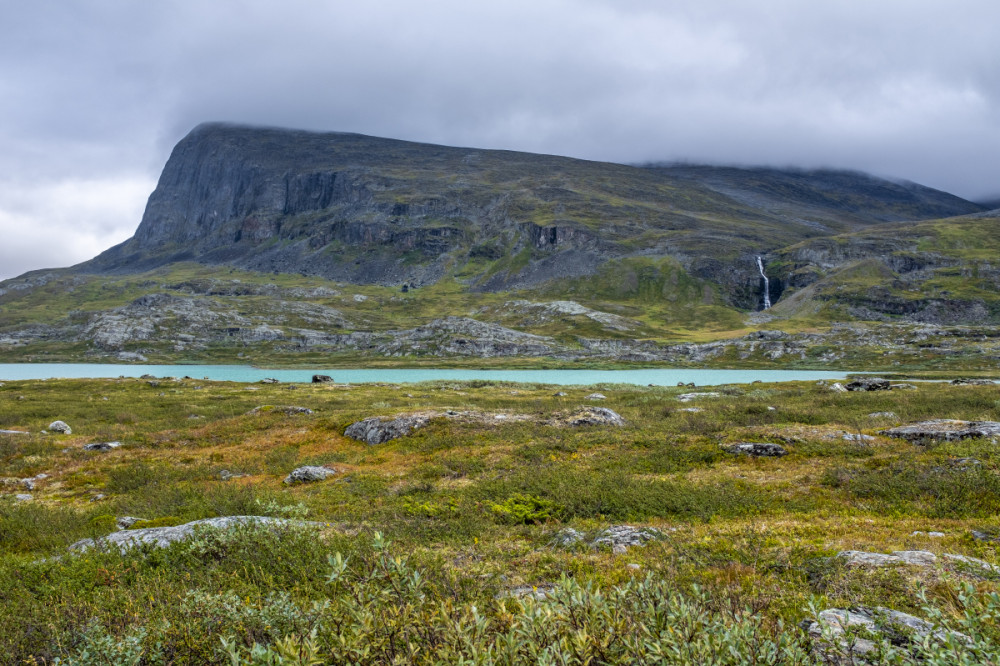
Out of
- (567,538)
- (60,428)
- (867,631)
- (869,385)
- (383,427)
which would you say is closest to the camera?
(867,631)

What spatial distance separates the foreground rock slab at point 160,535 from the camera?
11.0 metres

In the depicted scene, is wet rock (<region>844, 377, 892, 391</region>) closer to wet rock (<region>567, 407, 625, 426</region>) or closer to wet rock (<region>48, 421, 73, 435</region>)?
wet rock (<region>567, 407, 625, 426</region>)

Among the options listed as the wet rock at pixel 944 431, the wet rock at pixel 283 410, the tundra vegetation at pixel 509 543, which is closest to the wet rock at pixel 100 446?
the tundra vegetation at pixel 509 543

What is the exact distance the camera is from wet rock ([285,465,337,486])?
21.4m

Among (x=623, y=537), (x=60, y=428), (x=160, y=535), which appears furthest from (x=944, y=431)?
(x=60, y=428)

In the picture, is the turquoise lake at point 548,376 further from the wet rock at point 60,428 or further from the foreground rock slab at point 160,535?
the foreground rock slab at point 160,535

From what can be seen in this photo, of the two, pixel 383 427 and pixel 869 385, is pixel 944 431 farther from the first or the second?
pixel 869 385

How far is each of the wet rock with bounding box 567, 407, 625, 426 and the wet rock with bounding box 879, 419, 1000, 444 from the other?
559 inches

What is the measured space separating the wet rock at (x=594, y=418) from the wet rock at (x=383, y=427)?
998 cm

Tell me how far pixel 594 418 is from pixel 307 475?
722 inches

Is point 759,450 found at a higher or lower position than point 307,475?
lower

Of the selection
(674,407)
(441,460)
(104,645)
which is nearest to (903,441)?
(674,407)

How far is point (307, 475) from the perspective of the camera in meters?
21.7

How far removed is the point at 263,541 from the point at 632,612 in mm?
8133
